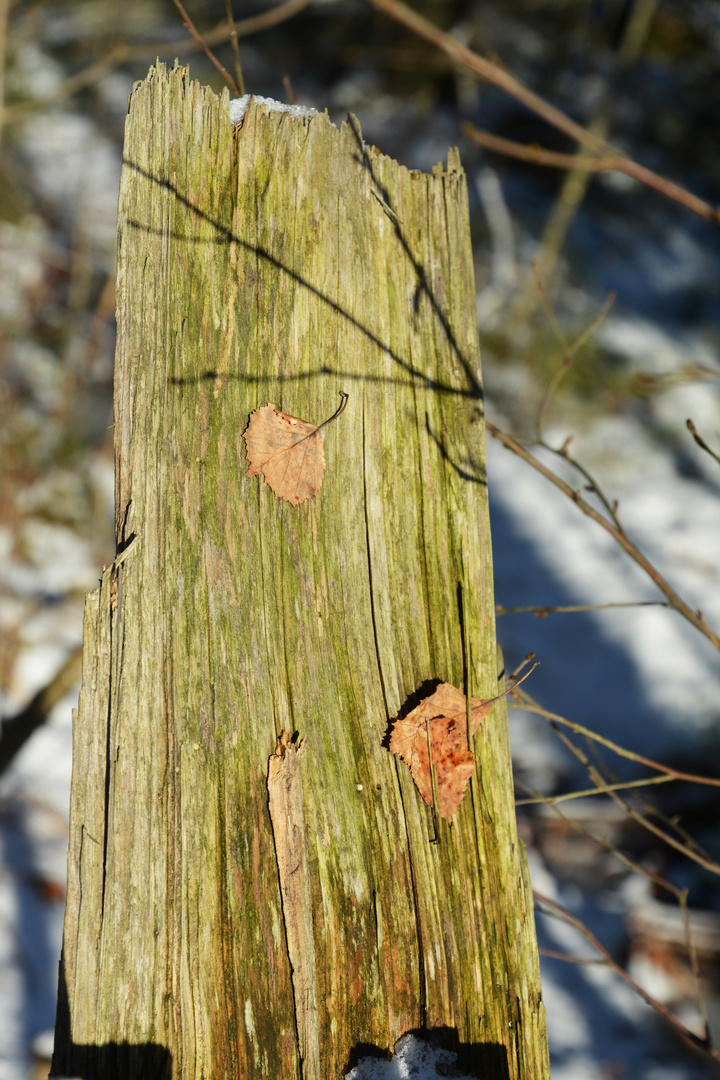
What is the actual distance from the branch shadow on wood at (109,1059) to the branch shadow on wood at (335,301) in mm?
1083

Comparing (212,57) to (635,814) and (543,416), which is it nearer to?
(543,416)

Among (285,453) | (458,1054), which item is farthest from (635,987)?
(285,453)

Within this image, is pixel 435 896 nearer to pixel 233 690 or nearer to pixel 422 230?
pixel 233 690

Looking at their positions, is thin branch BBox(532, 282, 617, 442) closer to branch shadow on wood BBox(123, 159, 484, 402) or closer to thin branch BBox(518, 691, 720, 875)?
branch shadow on wood BBox(123, 159, 484, 402)

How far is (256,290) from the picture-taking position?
3.93 feet

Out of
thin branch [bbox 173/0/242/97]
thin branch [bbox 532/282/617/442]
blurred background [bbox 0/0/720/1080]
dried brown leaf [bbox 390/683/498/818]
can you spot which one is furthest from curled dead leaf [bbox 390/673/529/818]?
thin branch [bbox 173/0/242/97]

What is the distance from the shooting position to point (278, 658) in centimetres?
115

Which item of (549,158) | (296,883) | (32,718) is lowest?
(296,883)

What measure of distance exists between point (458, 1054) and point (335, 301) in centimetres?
138

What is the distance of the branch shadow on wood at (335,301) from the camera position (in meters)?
1.18

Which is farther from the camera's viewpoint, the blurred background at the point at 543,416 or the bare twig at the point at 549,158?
the blurred background at the point at 543,416

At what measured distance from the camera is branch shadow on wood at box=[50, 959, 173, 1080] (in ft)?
3.44

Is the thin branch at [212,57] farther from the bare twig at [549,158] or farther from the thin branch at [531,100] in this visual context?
the bare twig at [549,158]

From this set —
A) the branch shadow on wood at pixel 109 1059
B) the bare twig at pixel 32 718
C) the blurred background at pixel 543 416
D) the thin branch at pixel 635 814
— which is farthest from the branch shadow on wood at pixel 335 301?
the bare twig at pixel 32 718
